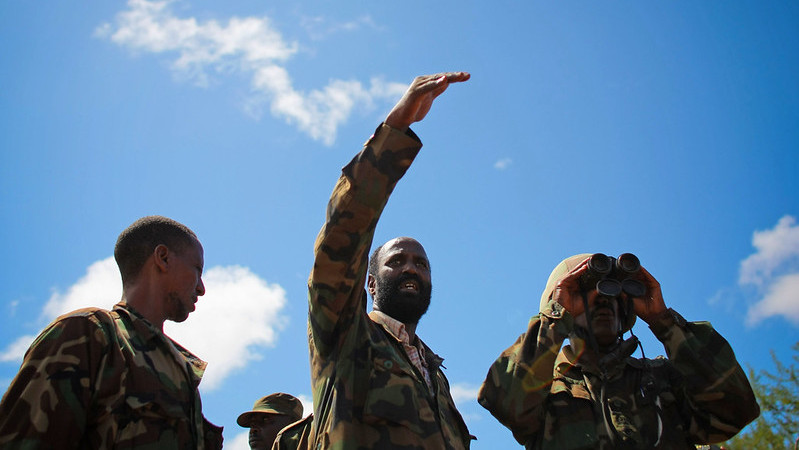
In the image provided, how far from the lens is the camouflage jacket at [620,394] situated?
12.5ft

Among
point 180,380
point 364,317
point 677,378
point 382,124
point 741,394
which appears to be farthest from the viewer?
point 677,378

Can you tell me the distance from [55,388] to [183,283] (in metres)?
0.86

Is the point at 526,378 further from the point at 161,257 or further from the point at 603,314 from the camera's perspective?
the point at 161,257

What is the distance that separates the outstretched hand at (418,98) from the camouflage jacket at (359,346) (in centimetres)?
6

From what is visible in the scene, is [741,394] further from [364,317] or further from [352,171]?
[352,171]

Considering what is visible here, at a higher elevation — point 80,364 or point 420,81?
point 420,81

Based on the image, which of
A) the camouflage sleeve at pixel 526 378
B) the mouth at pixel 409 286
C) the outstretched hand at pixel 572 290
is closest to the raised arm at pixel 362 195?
the mouth at pixel 409 286

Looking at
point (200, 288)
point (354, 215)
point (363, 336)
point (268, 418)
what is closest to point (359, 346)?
point (363, 336)

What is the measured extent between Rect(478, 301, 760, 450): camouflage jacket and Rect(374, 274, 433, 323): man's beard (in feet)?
1.73

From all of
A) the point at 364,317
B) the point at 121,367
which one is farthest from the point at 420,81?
the point at 121,367

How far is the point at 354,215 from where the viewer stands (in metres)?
3.04

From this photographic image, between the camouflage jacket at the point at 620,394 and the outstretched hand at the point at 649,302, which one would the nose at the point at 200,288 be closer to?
the camouflage jacket at the point at 620,394

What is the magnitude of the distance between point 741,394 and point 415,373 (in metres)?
1.84

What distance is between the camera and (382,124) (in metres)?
3.12
